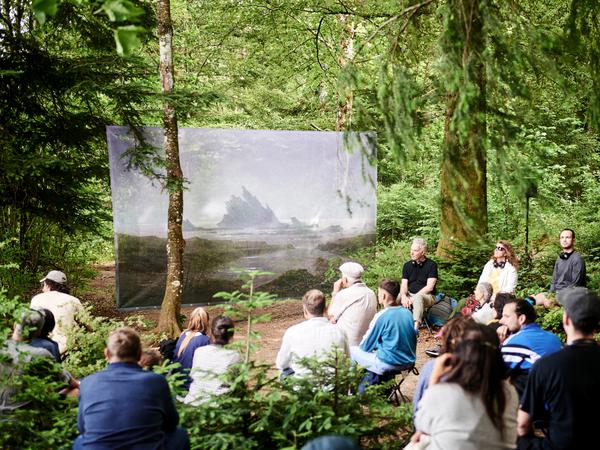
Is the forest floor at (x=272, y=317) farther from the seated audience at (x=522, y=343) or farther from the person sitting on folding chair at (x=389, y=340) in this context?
the seated audience at (x=522, y=343)

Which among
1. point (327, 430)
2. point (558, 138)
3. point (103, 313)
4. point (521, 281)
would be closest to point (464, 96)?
point (327, 430)

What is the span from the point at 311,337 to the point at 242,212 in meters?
6.80

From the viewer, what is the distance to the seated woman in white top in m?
7.28

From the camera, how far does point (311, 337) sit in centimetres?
436

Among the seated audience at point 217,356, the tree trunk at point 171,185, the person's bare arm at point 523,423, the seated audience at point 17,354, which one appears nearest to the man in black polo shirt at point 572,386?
the person's bare arm at point 523,423

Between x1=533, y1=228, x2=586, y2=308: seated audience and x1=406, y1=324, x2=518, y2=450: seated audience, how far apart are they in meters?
5.40

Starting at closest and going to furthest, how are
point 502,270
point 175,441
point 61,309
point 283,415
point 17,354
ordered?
1. point 175,441
2. point 283,415
3. point 17,354
4. point 61,309
5. point 502,270

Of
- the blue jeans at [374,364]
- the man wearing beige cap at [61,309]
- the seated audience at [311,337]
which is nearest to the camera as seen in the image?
the seated audience at [311,337]

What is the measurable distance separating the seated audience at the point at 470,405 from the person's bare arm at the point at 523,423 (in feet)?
1.72

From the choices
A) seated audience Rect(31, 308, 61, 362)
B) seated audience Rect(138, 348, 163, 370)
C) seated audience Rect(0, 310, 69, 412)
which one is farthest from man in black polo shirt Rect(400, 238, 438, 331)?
seated audience Rect(0, 310, 69, 412)

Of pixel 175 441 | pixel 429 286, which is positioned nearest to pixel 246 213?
pixel 429 286

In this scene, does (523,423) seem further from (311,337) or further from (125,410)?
(125,410)

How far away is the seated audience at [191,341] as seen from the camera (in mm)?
4637

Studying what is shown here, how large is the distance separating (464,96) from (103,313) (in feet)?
30.6
